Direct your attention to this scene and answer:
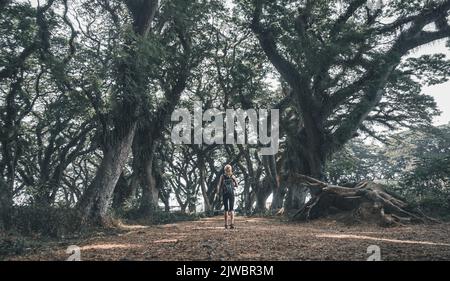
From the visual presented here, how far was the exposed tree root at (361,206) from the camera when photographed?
10961 millimetres

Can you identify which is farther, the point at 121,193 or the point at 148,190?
the point at 121,193

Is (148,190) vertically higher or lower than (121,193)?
higher

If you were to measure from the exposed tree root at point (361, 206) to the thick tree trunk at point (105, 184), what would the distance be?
745 centimetres

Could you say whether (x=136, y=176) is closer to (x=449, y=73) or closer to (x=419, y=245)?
(x=419, y=245)

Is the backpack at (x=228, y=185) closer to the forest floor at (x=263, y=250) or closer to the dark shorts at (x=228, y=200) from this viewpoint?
the dark shorts at (x=228, y=200)

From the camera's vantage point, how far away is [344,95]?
16953 millimetres

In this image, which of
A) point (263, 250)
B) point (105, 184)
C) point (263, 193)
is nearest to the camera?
point (263, 250)

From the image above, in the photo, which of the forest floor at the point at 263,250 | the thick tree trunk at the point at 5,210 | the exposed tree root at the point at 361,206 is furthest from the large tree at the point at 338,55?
the thick tree trunk at the point at 5,210

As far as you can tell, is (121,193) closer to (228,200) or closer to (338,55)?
(228,200)

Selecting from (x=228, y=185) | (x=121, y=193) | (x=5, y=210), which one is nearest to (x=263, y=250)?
(x=228, y=185)

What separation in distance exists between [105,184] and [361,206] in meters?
9.18

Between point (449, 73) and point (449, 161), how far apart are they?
593cm

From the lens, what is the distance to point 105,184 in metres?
12.4
